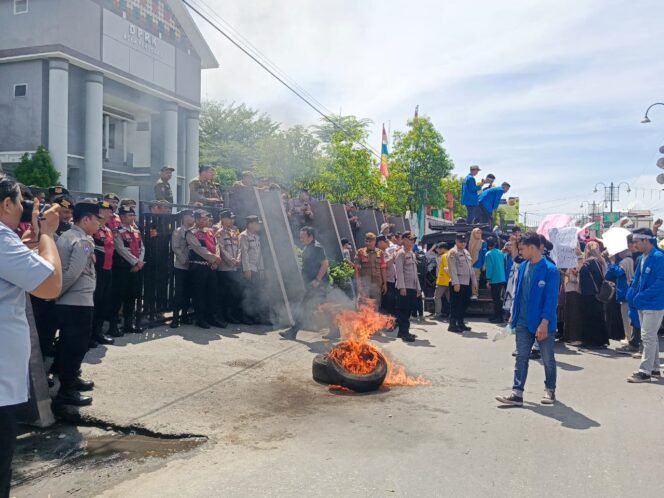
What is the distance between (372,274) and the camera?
40.5 ft

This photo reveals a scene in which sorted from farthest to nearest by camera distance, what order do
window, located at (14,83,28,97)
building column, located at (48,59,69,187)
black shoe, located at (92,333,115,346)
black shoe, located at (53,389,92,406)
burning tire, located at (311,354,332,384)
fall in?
window, located at (14,83,28,97)
building column, located at (48,59,69,187)
black shoe, located at (92,333,115,346)
burning tire, located at (311,354,332,384)
black shoe, located at (53,389,92,406)

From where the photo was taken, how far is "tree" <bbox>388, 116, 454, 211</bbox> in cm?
3111

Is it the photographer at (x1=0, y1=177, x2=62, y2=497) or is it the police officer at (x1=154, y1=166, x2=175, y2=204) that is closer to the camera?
the photographer at (x1=0, y1=177, x2=62, y2=497)

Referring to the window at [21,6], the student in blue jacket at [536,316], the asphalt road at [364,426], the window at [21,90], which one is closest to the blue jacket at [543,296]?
the student in blue jacket at [536,316]

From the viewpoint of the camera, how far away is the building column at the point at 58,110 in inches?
817

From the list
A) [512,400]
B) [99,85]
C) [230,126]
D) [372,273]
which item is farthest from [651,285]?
[230,126]

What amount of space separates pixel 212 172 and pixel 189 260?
2.75 metres

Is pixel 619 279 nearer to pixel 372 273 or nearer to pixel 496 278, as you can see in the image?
pixel 496 278

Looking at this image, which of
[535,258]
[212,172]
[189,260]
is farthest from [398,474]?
[212,172]

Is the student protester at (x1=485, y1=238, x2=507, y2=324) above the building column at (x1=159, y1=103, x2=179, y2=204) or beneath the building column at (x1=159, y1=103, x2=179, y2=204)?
beneath

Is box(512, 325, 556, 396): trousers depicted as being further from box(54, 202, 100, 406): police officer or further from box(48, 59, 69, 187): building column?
box(48, 59, 69, 187): building column

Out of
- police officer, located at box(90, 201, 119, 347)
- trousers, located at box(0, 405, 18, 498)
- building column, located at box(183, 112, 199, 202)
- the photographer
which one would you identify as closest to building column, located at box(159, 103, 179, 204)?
building column, located at box(183, 112, 199, 202)

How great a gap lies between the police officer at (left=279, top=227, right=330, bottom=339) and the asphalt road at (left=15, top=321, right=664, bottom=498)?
1.51 metres

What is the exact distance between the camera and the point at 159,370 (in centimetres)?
727
